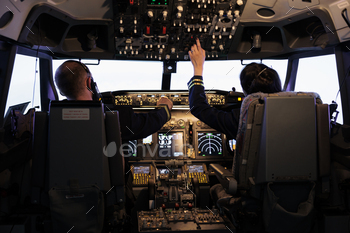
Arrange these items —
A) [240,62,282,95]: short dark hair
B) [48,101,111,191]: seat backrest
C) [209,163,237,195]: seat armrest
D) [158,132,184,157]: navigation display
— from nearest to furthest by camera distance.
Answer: [48,101,111,191]: seat backrest → [209,163,237,195]: seat armrest → [240,62,282,95]: short dark hair → [158,132,184,157]: navigation display

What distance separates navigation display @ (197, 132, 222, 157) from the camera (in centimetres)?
292

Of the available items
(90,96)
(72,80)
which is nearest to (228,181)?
(90,96)

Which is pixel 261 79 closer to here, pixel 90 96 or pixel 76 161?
pixel 90 96

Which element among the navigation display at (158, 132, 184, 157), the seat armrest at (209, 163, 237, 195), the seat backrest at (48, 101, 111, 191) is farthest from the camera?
Answer: the navigation display at (158, 132, 184, 157)

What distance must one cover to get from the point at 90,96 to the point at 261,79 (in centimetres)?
115

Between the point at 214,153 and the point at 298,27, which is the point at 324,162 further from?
the point at 298,27

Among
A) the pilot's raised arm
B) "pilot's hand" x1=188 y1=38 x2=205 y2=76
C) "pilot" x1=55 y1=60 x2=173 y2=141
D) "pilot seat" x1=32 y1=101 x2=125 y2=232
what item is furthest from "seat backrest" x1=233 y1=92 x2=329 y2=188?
"pilot seat" x1=32 y1=101 x2=125 y2=232

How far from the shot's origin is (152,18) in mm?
2434

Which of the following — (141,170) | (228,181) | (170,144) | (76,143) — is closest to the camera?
(76,143)

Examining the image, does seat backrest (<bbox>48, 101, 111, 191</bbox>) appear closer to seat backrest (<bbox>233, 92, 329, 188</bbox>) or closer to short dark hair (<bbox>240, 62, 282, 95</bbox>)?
seat backrest (<bbox>233, 92, 329, 188</bbox>)

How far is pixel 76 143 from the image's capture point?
1540 millimetres

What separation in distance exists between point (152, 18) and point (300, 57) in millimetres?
1790

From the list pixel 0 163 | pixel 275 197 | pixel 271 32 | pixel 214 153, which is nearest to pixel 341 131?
pixel 275 197

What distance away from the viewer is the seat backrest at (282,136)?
5.25ft
